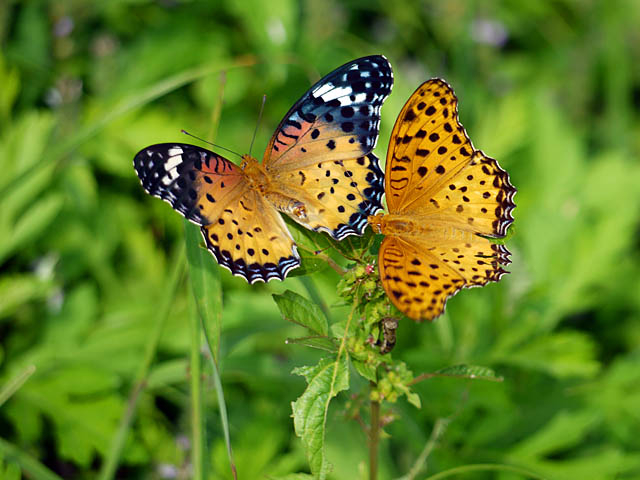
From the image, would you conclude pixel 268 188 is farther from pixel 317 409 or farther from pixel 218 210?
pixel 317 409

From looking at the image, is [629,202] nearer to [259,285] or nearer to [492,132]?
[492,132]

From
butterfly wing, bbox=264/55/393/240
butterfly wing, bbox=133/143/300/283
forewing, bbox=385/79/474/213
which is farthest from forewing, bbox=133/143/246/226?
forewing, bbox=385/79/474/213

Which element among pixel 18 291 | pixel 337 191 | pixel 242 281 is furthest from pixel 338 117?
pixel 18 291

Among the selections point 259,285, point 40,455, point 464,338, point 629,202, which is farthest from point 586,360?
point 40,455

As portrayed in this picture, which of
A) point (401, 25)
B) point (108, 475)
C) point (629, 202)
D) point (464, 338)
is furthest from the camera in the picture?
point (401, 25)

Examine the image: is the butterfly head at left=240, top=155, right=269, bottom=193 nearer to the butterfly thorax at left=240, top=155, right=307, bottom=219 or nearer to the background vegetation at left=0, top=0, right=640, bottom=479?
the butterfly thorax at left=240, top=155, right=307, bottom=219

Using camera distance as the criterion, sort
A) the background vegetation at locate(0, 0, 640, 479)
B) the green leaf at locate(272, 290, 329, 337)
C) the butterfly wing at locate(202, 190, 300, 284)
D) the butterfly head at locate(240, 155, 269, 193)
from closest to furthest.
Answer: the green leaf at locate(272, 290, 329, 337) → the butterfly wing at locate(202, 190, 300, 284) → the butterfly head at locate(240, 155, 269, 193) → the background vegetation at locate(0, 0, 640, 479)
